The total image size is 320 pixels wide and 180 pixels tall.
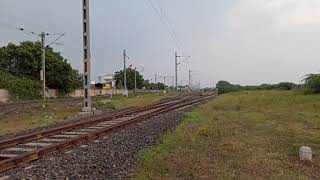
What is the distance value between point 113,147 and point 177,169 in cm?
395

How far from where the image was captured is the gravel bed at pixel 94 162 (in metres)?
9.20

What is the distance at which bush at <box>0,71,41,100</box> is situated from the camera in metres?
67.6

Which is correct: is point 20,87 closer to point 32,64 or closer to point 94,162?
point 32,64

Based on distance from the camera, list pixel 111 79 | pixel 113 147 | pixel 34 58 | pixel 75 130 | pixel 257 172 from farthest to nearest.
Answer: pixel 34 58 < pixel 111 79 < pixel 75 130 < pixel 113 147 < pixel 257 172

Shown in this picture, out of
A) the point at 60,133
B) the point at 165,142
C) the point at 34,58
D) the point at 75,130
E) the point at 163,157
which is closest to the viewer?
the point at 163,157

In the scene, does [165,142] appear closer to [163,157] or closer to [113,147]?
[113,147]

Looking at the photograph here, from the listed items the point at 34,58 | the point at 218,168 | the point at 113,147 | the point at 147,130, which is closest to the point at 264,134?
the point at 147,130

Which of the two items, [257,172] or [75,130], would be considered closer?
[257,172]

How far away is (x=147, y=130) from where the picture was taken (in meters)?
18.6

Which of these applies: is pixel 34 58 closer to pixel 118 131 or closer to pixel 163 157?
pixel 118 131

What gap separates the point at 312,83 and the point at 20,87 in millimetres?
42702

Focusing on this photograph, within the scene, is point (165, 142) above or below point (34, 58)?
below

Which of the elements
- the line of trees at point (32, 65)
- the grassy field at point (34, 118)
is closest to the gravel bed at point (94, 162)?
the grassy field at point (34, 118)

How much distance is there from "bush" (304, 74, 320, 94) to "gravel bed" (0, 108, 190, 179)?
38850 mm
